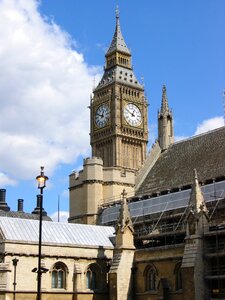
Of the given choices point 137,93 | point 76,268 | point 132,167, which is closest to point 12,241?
point 76,268

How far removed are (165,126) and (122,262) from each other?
2244 cm

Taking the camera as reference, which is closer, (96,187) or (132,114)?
(96,187)

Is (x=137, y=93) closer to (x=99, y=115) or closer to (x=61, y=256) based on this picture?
(x=99, y=115)

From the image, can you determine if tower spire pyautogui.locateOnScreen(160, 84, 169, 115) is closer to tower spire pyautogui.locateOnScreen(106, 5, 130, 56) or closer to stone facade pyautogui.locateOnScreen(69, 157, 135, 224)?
stone facade pyautogui.locateOnScreen(69, 157, 135, 224)

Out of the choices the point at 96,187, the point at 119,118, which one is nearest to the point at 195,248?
the point at 96,187

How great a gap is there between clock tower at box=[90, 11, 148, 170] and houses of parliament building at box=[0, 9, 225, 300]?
16279 mm

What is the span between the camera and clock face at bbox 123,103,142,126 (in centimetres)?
8901

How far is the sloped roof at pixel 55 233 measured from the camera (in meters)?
51.2

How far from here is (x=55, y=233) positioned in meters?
54.2

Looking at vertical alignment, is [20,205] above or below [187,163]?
above

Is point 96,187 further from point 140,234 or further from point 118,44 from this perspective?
point 118,44

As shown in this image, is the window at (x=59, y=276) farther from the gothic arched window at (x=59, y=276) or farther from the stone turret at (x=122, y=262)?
the stone turret at (x=122, y=262)

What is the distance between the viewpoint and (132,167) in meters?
86.5

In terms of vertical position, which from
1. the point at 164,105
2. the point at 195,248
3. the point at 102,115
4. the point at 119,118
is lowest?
the point at 195,248
